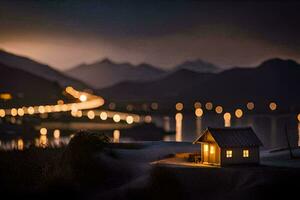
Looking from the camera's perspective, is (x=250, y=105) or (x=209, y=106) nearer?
(x=209, y=106)

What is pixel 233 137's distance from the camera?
766 inches

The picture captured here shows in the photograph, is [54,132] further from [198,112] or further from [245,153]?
[245,153]

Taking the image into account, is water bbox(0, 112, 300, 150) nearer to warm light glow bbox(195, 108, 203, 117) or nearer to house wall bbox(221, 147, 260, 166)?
warm light glow bbox(195, 108, 203, 117)

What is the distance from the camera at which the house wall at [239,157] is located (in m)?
19.3

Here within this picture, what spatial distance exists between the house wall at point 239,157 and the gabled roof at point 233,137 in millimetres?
168

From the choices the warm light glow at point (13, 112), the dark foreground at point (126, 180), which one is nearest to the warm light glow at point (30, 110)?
the warm light glow at point (13, 112)

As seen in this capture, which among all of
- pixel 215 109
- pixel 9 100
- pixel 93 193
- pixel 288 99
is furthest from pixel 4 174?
pixel 288 99

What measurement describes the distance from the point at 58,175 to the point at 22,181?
4.16ft

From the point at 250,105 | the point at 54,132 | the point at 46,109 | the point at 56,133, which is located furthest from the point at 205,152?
the point at 250,105

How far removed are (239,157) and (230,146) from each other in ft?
1.60

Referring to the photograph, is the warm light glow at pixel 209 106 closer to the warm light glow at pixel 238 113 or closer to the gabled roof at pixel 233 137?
the warm light glow at pixel 238 113

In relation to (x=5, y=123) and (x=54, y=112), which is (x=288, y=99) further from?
(x=5, y=123)

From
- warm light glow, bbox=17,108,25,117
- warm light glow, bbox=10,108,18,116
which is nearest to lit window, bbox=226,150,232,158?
warm light glow, bbox=10,108,18,116

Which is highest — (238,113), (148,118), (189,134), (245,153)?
(238,113)
